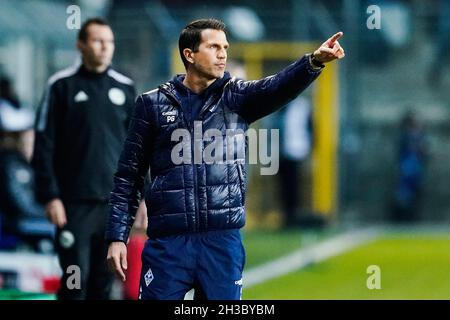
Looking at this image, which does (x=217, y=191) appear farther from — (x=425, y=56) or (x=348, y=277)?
(x=425, y=56)

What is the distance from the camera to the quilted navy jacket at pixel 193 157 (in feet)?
24.7

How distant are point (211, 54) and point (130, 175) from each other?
79 centimetres

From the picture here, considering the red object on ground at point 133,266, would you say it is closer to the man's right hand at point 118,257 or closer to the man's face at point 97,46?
the man's face at point 97,46

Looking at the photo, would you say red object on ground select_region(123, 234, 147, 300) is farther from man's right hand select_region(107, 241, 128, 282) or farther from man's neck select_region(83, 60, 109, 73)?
man's right hand select_region(107, 241, 128, 282)

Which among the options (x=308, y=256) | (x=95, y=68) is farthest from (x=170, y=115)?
(x=308, y=256)

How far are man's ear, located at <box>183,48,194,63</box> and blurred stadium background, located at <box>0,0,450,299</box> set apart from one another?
390 inches

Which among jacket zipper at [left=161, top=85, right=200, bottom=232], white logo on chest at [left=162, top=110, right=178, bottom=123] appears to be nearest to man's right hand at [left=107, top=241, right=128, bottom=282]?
jacket zipper at [left=161, top=85, right=200, bottom=232]

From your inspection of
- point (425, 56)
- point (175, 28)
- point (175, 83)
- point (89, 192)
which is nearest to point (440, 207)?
point (425, 56)

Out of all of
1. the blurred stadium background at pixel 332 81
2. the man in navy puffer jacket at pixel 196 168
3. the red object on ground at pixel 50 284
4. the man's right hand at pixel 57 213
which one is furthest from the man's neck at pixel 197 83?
the blurred stadium background at pixel 332 81

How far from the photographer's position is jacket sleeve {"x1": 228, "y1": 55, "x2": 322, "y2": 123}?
24.1 feet

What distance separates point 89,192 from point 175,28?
11.6 meters

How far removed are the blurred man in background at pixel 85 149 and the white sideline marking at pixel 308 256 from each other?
4.67m

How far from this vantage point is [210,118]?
7602mm

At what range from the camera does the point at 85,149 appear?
9797mm
